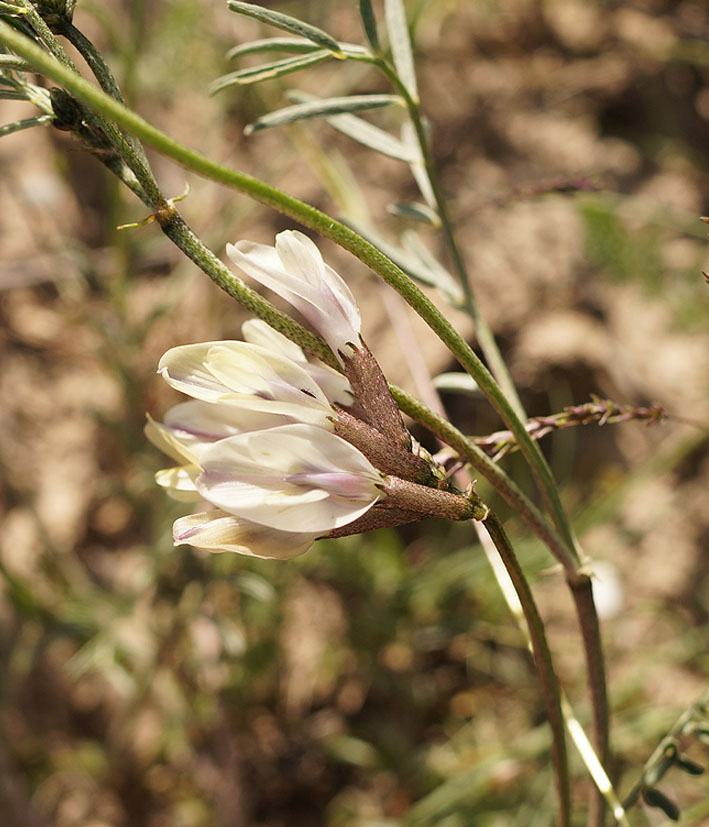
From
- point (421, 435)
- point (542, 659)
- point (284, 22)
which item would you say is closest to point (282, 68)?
point (284, 22)

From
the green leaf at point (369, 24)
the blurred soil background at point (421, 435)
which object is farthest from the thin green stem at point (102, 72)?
the blurred soil background at point (421, 435)

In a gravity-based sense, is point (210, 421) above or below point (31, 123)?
below

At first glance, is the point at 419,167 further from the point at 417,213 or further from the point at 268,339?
the point at 268,339

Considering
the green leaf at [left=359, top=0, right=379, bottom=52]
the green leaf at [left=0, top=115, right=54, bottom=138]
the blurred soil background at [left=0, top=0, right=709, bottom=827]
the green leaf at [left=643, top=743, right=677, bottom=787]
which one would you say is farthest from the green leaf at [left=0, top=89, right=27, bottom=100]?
the blurred soil background at [left=0, top=0, right=709, bottom=827]

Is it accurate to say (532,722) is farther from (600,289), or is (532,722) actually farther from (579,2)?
(579,2)

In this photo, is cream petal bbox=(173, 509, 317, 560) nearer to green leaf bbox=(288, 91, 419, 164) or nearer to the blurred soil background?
green leaf bbox=(288, 91, 419, 164)

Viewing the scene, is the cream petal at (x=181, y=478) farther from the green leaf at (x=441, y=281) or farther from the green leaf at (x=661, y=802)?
the green leaf at (x=661, y=802)
